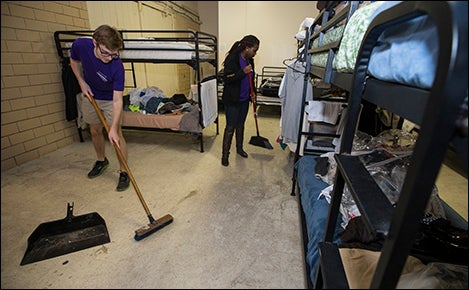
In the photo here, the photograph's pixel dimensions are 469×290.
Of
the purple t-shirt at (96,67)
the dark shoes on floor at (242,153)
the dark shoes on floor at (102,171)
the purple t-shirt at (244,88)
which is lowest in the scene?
the dark shoes on floor at (242,153)

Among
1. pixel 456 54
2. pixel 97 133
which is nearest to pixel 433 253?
pixel 456 54

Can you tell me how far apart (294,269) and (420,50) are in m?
1.01

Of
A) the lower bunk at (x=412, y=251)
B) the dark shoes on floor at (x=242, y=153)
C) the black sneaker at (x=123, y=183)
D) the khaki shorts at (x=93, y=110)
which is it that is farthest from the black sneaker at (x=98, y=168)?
the lower bunk at (x=412, y=251)

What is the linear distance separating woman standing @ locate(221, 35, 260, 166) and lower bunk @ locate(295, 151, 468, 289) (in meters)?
1.16

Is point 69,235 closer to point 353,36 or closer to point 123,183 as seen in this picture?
point 123,183

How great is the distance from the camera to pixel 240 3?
77.2 inches

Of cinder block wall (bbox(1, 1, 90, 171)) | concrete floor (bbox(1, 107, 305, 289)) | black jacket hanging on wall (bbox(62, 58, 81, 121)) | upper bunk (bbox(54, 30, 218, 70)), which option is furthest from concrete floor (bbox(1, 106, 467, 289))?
upper bunk (bbox(54, 30, 218, 70))

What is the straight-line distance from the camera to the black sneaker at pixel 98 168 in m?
1.95

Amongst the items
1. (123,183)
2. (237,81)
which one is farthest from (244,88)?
(123,183)

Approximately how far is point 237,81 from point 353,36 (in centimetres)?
142

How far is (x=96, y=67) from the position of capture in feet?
5.44

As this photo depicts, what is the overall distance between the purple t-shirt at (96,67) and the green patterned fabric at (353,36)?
1.55 m

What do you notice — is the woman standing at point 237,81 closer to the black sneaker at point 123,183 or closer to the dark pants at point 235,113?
the dark pants at point 235,113

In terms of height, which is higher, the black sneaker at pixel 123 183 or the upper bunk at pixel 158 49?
the upper bunk at pixel 158 49
